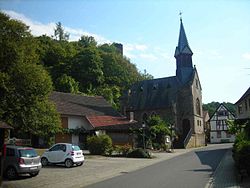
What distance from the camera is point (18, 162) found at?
16641 mm

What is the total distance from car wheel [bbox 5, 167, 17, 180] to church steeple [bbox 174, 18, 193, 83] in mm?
50619

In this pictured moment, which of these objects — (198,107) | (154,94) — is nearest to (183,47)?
(154,94)

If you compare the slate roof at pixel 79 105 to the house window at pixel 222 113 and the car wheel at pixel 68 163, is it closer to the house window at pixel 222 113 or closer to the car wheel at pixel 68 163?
the car wheel at pixel 68 163

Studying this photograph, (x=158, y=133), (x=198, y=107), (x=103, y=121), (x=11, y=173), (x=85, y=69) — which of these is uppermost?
(x=85, y=69)

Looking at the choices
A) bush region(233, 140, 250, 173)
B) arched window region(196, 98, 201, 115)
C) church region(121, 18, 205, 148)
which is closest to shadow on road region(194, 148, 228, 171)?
bush region(233, 140, 250, 173)

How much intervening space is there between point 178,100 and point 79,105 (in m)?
21.8

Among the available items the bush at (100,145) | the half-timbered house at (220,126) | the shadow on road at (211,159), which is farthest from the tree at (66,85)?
the shadow on road at (211,159)

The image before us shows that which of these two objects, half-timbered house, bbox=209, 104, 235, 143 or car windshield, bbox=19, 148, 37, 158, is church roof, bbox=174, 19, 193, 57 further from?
car windshield, bbox=19, 148, 37, 158

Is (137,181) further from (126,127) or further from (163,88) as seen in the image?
(163,88)

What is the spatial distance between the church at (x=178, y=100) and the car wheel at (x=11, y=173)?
136 feet

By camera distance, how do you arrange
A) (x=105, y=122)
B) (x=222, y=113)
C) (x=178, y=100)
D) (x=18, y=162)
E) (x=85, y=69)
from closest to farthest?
1. (x=18, y=162)
2. (x=105, y=122)
3. (x=178, y=100)
4. (x=85, y=69)
5. (x=222, y=113)

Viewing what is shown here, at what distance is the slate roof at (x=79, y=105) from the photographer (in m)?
44.3

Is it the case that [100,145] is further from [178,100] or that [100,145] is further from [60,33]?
[60,33]

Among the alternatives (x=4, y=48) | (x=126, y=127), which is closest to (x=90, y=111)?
(x=126, y=127)
